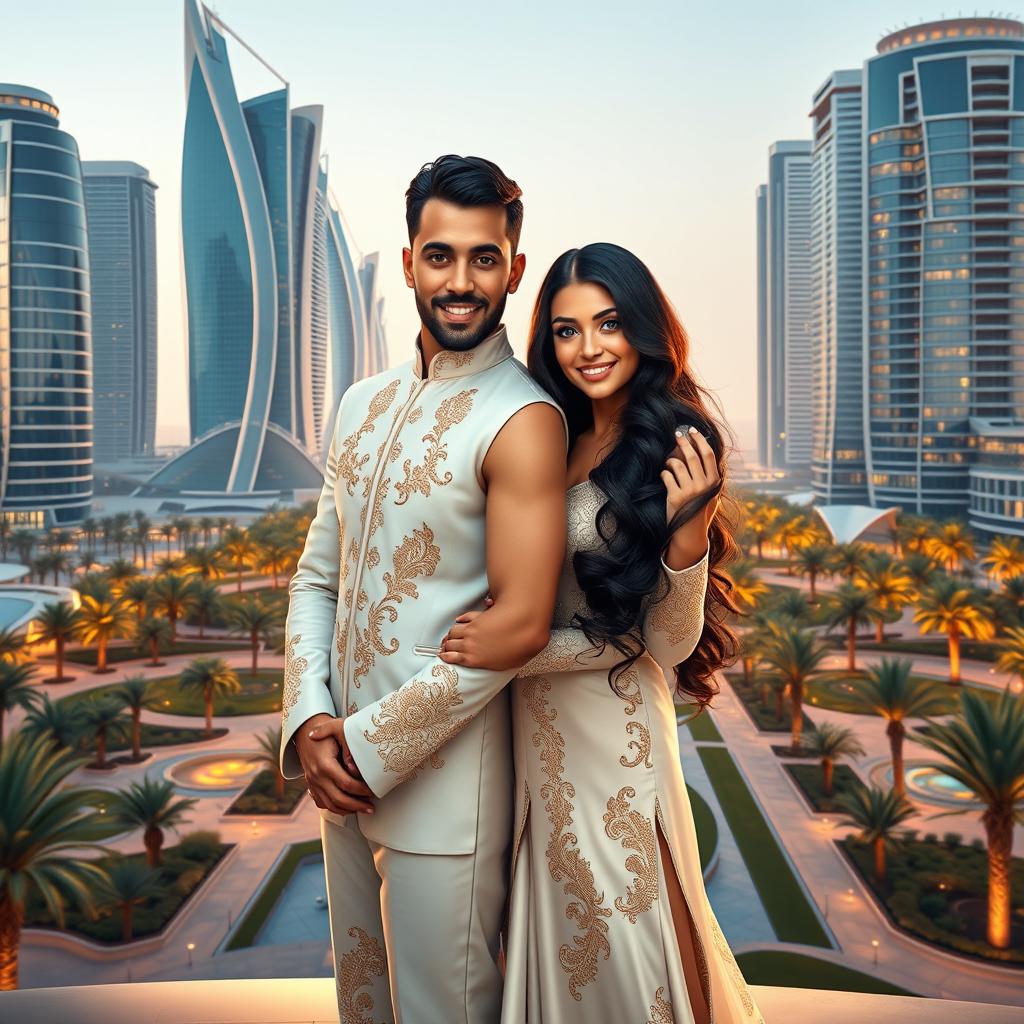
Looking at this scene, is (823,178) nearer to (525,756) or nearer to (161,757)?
(161,757)

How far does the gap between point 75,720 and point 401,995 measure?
15.5 metres

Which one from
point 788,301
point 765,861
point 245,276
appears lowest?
point 765,861

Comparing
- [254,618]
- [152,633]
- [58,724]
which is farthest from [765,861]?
[152,633]

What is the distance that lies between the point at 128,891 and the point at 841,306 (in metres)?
60.7

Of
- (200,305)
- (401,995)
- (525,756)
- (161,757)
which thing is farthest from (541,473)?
(200,305)

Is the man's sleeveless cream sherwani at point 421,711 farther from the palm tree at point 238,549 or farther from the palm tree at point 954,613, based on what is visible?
the palm tree at point 238,549

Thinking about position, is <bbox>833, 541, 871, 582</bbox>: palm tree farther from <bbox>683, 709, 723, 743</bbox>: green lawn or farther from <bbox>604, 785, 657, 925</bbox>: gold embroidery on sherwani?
<bbox>604, 785, 657, 925</bbox>: gold embroidery on sherwani

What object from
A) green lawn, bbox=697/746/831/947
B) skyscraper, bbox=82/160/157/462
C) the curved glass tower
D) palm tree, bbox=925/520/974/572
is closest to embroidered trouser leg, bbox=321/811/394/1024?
green lawn, bbox=697/746/831/947

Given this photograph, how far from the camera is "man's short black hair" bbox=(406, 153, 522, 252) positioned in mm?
1807

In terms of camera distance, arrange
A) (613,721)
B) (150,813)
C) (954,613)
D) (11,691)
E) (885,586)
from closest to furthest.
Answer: (613,721) < (150,813) < (11,691) < (954,613) < (885,586)

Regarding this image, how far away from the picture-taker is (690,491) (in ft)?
5.76

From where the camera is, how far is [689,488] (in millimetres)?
1755

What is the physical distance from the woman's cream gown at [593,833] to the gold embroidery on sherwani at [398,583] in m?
0.29

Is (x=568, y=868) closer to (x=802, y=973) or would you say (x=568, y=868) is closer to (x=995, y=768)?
(x=802, y=973)
